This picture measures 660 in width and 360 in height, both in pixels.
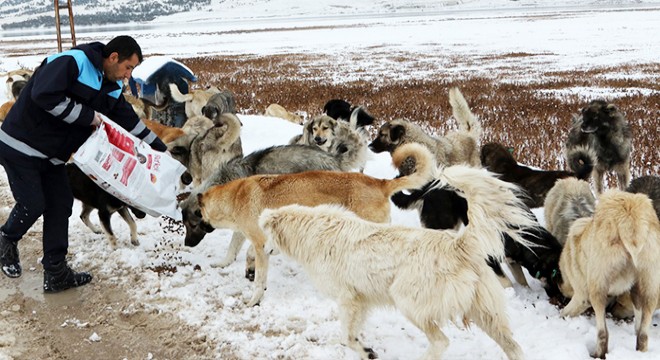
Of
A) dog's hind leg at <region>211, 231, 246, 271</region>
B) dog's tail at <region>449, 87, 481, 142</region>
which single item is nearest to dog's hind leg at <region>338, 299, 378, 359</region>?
dog's hind leg at <region>211, 231, 246, 271</region>

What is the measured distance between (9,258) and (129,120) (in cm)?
172

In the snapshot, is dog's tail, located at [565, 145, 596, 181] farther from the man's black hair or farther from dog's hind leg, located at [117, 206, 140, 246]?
dog's hind leg, located at [117, 206, 140, 246]

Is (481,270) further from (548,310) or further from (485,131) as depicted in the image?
(485,131)

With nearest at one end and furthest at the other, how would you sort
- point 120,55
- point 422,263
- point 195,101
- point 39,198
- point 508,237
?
point 422,263 → point 120,55 → point 39,198 → point 508,237 → point 195,101

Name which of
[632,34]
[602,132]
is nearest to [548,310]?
[602,132]

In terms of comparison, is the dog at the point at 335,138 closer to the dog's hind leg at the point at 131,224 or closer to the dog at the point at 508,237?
the dog at the point at 508,237

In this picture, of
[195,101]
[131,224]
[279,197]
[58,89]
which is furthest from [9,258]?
[195,101]

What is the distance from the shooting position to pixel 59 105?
12.9 ft

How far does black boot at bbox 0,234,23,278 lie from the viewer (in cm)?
480

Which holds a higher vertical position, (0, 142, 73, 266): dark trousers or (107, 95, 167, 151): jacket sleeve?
(107, 95, 167, 151): jacket sleeve

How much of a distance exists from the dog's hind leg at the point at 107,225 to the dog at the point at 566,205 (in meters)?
4.73

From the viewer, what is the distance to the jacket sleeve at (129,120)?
478 centimetres

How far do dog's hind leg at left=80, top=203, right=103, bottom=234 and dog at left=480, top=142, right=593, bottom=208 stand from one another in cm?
497

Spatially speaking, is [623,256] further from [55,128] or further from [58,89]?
[55,128]
